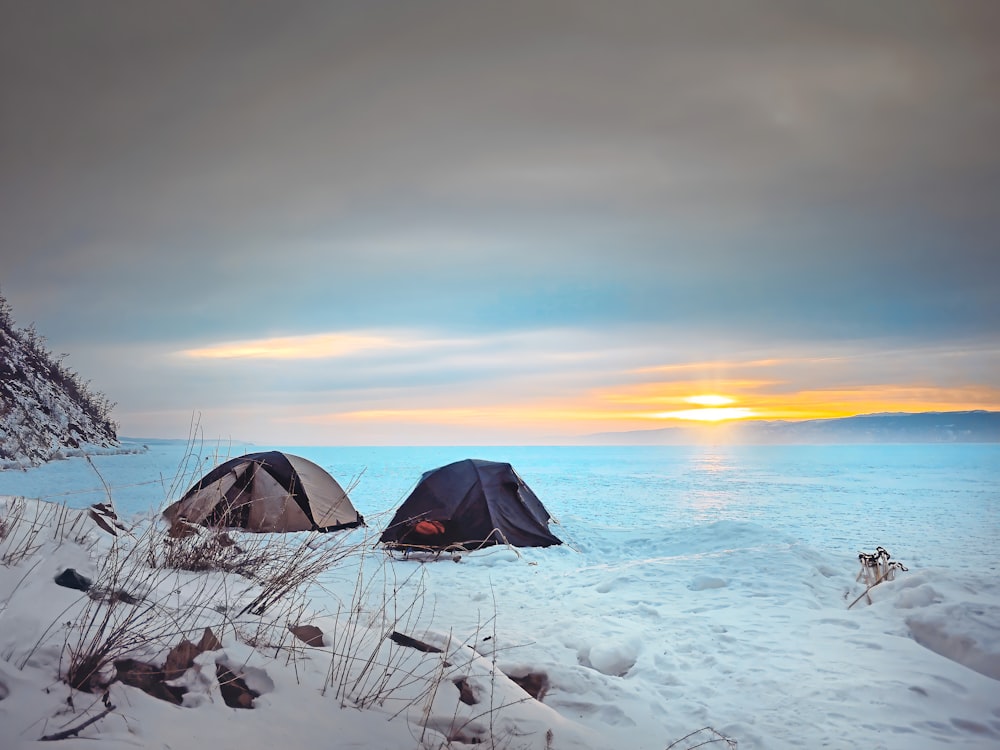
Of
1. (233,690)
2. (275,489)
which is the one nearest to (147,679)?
(233,690)

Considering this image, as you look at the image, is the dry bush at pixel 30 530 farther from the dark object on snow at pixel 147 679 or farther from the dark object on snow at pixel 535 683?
the dark object on snow at pixel 535 683

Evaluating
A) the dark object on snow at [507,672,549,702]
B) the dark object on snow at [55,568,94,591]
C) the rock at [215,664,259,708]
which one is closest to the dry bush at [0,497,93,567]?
the dark object on snow at [55,568,94,591]

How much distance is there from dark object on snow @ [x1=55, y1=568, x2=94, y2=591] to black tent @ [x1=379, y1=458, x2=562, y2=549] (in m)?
7.73

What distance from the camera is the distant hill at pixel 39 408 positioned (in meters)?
14.1

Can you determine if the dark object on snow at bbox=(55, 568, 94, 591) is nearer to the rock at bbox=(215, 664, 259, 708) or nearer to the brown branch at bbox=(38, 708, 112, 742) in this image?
the rock at bbox=(215, 664, 259, 708)

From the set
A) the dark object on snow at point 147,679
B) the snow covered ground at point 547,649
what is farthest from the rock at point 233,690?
the dark object on snow at point 147,679

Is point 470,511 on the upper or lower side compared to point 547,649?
upper

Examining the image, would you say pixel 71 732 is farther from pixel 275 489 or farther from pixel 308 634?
pixel 275 489

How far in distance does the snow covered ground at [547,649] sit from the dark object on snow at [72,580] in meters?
0.12

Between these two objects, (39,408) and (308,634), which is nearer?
(308,634)

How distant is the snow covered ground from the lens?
3.10 m

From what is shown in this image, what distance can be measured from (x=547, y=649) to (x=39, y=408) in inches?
687

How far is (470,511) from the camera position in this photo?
39.2ft

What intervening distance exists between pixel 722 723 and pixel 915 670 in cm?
214
